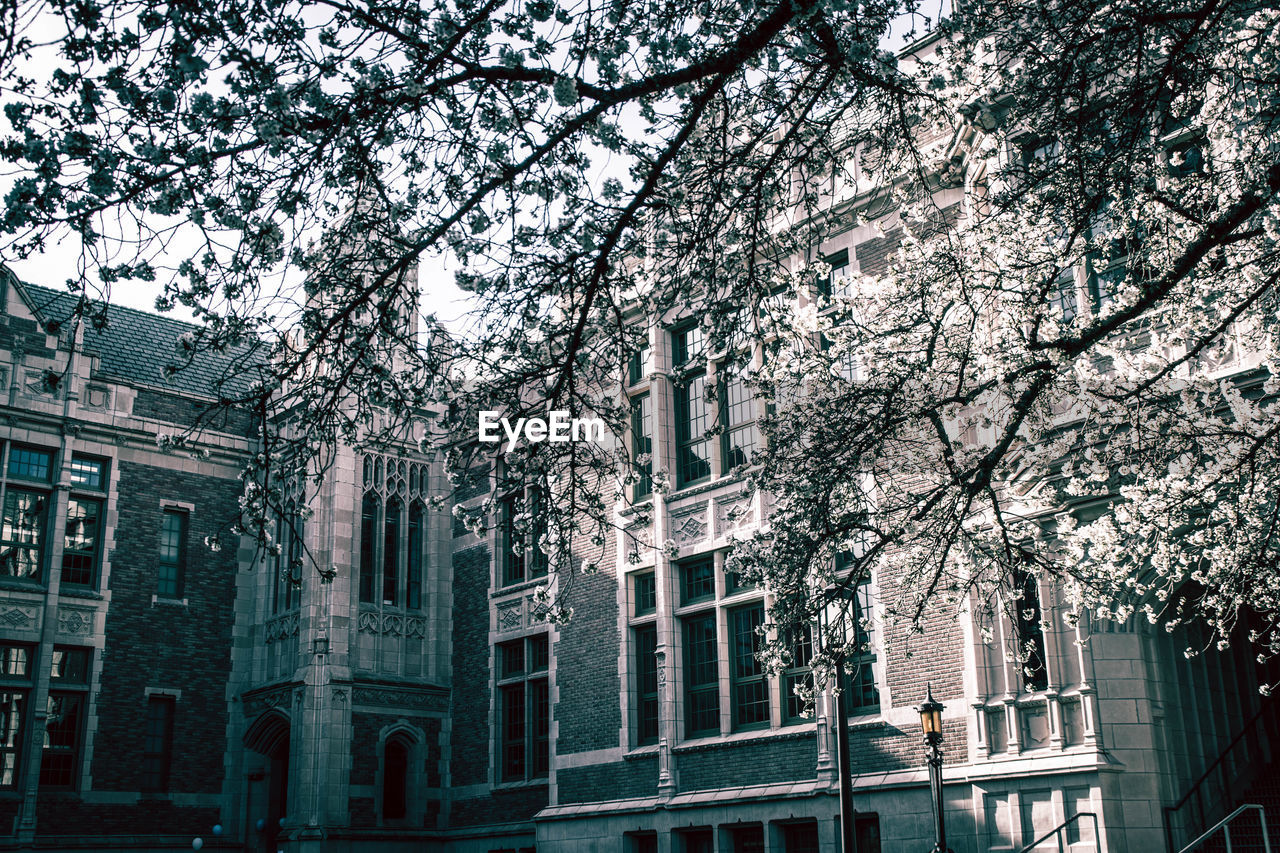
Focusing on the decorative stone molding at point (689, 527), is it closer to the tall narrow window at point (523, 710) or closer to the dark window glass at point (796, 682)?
the dark window glass at point (796, 682)

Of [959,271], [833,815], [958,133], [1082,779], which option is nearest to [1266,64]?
[959,271]

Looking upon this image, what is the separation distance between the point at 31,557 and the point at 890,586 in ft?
59.5

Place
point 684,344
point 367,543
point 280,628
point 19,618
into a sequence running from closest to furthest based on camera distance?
point 684,344 → point 19,618 → point 280,628 → point 367,543

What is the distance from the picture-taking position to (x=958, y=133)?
1705 cm

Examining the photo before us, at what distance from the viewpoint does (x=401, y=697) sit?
2620cm

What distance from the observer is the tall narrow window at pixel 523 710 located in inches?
969

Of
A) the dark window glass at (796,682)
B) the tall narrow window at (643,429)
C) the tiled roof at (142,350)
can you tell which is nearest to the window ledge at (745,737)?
the dark window glass at (796,682)

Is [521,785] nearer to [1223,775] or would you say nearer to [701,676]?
[701,676]

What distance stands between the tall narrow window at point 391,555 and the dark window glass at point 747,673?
933cm

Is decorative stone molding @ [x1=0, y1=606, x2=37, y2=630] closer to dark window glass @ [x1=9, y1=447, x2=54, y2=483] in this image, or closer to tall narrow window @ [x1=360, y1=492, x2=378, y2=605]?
dark window glass @ [x1=9, y1=447, x2=54, y2=483]

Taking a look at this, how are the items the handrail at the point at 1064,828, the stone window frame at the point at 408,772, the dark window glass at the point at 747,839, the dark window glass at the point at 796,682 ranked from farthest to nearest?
the stone window frame at the point at 408,772 < the dark window glass at the point at 747,839 < the dark window glass at the point at 796,682 < the handrail at the point at 1064,828

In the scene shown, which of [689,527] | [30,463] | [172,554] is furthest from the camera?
[172,554]

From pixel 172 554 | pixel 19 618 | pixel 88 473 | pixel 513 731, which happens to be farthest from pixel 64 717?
pixel 513 731

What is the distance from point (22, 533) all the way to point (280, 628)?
223 inches
